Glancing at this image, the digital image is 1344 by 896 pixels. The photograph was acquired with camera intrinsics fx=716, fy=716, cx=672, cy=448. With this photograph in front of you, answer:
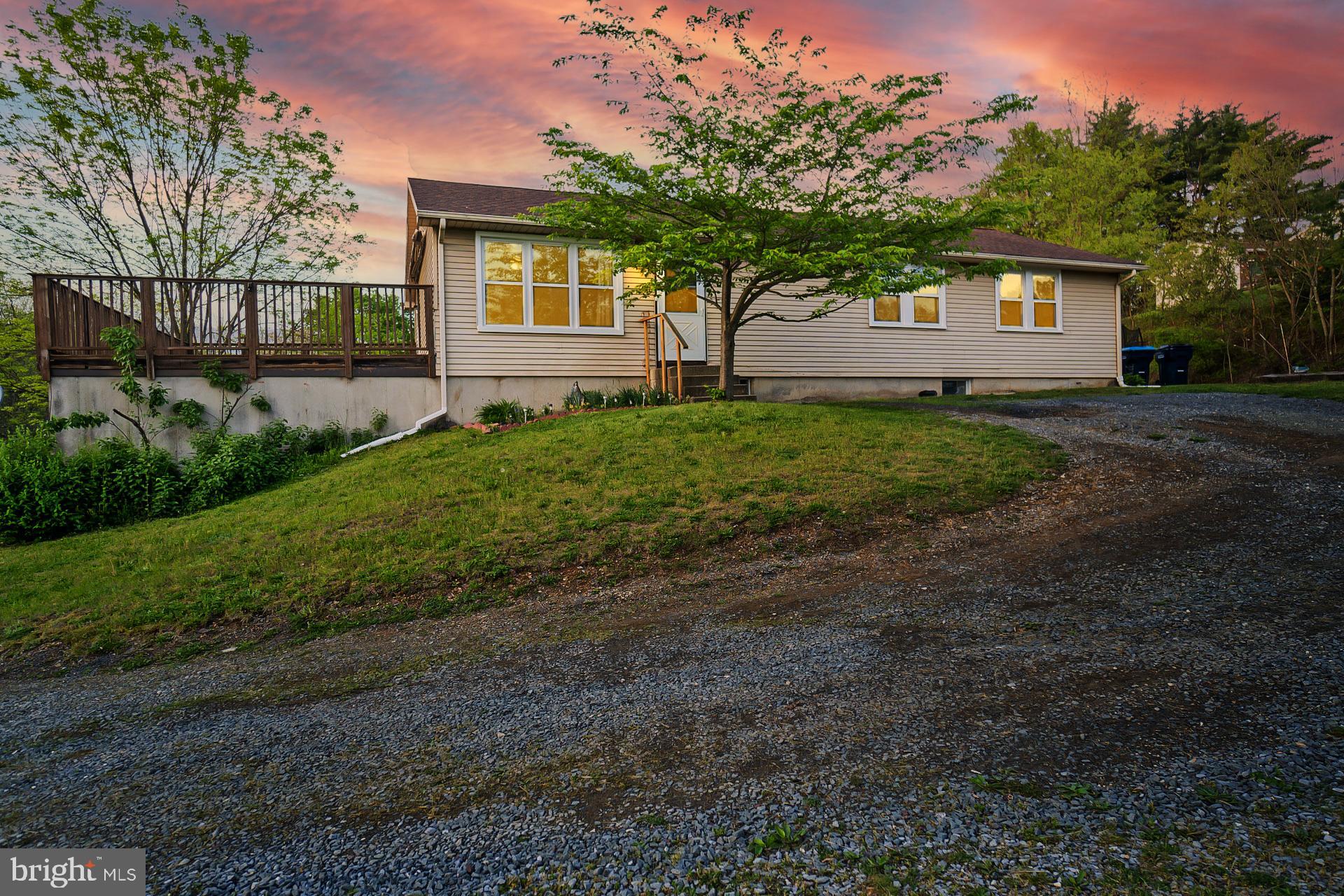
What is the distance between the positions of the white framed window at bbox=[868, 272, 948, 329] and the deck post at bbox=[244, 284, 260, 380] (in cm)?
1230

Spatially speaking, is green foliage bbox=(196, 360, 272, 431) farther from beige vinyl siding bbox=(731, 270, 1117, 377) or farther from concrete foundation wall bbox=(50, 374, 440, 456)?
beige vinyl siding bbox=(731, 270, 1117, 377)

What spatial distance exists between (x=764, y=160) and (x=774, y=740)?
33.7 ft

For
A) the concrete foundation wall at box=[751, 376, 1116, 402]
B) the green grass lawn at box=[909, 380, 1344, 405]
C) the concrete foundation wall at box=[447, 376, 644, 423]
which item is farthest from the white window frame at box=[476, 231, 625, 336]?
the green grass lawn at box=[909, 380, 1344, 405]

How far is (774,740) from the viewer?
10.1 feet

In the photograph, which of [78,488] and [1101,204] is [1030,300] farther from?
[78,488]

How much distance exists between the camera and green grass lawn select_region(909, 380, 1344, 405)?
1316cm

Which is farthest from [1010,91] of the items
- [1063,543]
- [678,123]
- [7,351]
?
[7,351]

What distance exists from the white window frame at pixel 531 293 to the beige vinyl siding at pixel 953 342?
285 cm

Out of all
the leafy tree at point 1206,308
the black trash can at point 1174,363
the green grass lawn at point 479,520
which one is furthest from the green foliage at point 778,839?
the leafy tree at point 1206,308

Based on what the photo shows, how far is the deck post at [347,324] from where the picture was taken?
41.1ft

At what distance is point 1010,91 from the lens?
37.1 ft

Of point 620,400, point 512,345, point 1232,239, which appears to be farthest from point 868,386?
point 1232,239

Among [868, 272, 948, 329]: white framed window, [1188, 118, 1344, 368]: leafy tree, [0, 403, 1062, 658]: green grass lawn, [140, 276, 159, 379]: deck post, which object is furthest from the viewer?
[1188, 118, 1344, 368]: leafy tree

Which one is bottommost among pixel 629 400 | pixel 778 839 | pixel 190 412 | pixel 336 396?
pixel 778 839
